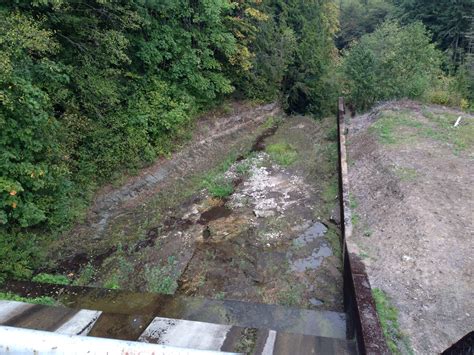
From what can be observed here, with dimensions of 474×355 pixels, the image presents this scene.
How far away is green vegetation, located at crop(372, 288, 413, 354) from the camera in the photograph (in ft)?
17.2

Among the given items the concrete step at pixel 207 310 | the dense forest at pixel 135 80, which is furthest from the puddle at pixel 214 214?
the concrete step at pixel 207 310

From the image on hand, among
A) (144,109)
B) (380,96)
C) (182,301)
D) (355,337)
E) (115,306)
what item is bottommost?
(380,96)

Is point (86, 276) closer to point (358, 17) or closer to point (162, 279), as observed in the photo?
point (162, 279)

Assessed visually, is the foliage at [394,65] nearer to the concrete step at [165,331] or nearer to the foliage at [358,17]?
the concrete step at [165,331]

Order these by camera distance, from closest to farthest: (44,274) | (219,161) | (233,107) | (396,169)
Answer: (44,274) → (396,169) → (219,161) → (233,107)

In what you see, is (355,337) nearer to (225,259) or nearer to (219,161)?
(225,259)

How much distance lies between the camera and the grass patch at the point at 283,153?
45.3ft

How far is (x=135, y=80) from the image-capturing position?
38.9 feet

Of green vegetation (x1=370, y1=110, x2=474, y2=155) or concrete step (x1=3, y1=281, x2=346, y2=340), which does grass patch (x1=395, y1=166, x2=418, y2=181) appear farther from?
concrete step (x1=3, y1=281, x2=346, y2=340)

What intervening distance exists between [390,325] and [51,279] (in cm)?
630

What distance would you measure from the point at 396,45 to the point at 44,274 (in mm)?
14666

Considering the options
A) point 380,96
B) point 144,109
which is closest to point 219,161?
point 144,109

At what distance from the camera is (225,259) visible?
848 centimetres

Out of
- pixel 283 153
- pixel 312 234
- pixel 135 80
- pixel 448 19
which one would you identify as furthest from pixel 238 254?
pixel 448 19
